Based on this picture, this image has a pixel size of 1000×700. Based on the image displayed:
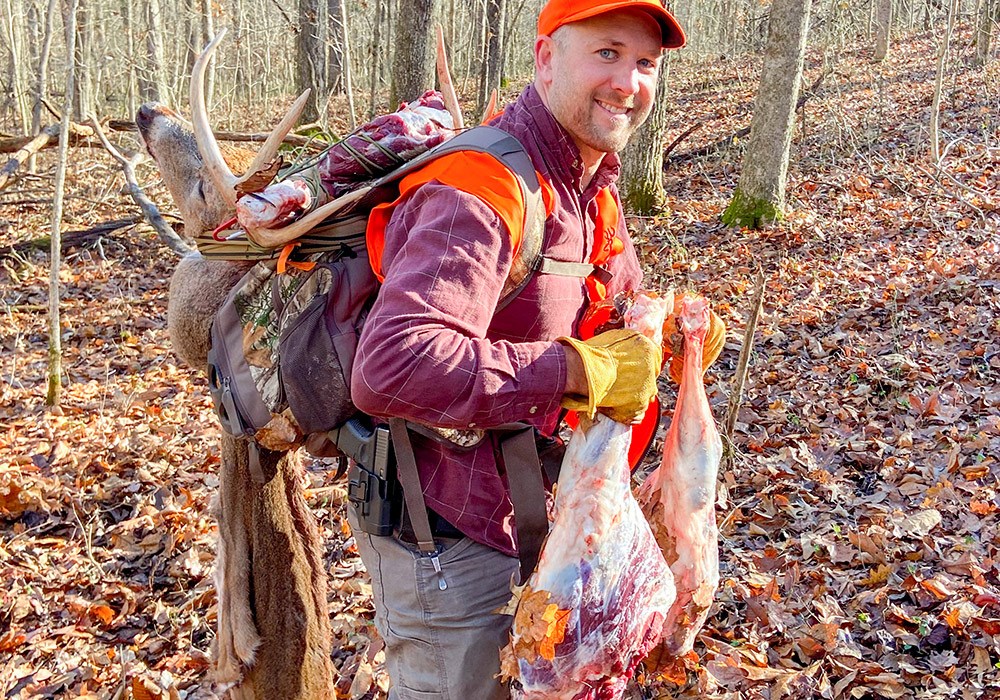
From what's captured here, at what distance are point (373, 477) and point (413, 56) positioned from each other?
573 cm

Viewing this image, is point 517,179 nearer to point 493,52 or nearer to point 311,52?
point 311,52

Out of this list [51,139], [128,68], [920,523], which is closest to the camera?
[920,523]

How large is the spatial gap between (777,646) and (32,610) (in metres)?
3.86

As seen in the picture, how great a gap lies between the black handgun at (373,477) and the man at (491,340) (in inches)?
2.8

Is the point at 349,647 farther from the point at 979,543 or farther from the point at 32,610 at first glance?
the point at 979,543

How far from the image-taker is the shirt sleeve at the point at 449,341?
1749mm

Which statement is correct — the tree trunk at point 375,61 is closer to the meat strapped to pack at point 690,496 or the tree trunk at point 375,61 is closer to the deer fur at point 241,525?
the deer fur at point 241,525

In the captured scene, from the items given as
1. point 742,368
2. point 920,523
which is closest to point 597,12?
point 742,368

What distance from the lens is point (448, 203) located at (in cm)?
185

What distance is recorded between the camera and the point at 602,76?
2.06 m

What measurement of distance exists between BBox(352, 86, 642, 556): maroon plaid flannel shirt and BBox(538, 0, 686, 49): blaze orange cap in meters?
0.21

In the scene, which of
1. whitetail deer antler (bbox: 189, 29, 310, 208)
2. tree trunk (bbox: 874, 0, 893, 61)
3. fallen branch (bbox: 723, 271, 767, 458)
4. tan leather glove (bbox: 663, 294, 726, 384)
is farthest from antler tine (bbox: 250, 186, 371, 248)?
tree trunk (bbox: 874, 0, 893, 61)

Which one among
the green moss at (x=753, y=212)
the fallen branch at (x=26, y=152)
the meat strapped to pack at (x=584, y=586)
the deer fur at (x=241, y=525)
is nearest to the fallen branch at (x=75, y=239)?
the fallen branch at (x=26, y=152)

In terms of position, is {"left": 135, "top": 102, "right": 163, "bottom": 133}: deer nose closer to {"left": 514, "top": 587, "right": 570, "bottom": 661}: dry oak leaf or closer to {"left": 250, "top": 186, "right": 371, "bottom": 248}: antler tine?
{"left": 250, "top": 186, "right": 371, "bottom": 248}: antler tine
